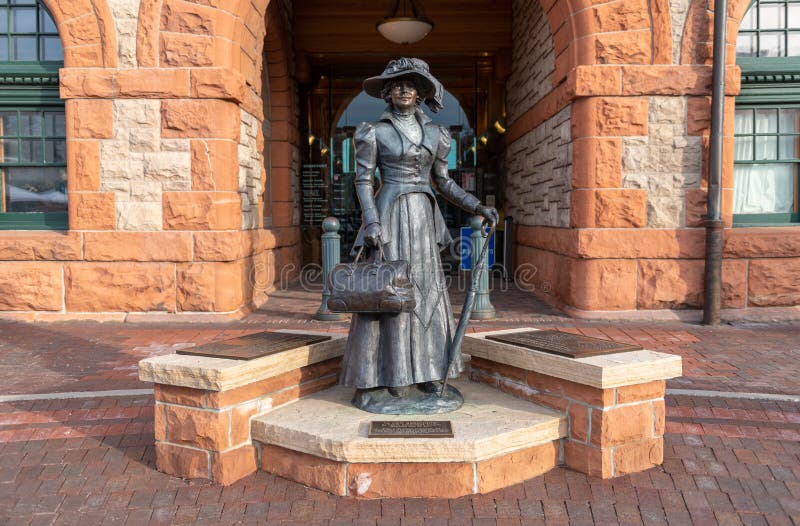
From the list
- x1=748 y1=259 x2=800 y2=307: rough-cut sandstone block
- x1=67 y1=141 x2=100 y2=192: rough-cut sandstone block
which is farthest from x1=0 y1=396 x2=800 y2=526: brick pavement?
x1=67 y1=141 x2=100 y2=192: rough-cut sandstone block

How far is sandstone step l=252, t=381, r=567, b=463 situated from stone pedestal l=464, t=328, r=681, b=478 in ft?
0.42

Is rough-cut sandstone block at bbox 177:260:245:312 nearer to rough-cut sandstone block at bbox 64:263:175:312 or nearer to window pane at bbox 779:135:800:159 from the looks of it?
rough-cut sandstone block at bbox 64:263:175:312

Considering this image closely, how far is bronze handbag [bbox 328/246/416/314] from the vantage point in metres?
3.68

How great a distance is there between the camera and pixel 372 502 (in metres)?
3.34

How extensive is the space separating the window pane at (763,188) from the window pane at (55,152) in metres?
8.66

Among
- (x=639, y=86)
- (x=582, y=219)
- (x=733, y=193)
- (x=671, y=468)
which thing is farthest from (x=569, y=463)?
(x=733, y=193)

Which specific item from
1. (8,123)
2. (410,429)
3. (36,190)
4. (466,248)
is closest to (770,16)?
(466,248)

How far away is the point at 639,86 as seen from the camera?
311 inches

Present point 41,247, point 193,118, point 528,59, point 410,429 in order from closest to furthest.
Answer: point 410,429 → point 193,118 → point 41,247 → point 528,59

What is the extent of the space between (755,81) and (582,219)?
2.95 m

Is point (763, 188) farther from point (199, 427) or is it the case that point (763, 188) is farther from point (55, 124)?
point (55, 124)

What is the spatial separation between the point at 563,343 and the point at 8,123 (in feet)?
26.3

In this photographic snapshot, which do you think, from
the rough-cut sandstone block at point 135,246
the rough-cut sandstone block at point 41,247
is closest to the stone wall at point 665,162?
the rough-cut sandstone block at point 135,246

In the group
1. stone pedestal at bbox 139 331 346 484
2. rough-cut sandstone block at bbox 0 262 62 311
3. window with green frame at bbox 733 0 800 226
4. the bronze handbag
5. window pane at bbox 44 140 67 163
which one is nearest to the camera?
stone pedestal at bbox 139 331 346 484
